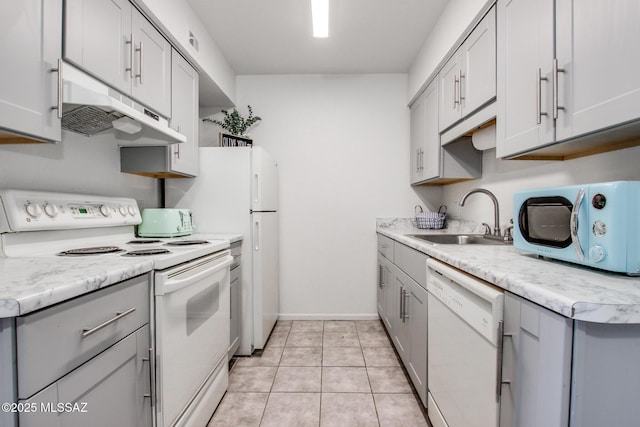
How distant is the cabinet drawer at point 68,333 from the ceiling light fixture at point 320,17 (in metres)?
1.96

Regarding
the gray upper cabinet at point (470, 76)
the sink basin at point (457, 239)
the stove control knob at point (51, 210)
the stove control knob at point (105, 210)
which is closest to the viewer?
the stove control knob at point (51, 210)

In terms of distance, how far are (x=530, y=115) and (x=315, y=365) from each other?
1966 millimetres

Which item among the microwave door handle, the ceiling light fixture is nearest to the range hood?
the ceiling light fixture

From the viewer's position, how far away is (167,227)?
2.00 m

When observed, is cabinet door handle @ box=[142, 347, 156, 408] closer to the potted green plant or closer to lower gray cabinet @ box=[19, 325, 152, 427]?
lower gray cabinet @ box=[19, 325, 152, 427]

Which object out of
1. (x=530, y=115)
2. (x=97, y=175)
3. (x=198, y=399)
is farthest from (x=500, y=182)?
(x=97, y=175)

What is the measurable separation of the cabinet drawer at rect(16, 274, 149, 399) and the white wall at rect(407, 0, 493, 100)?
2.12 m

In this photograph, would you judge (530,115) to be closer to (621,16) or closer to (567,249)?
(621,16)

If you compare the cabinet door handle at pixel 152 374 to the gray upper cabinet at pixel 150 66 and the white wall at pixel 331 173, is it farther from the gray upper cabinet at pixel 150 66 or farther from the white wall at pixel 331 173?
the white wall at pixel 331 173

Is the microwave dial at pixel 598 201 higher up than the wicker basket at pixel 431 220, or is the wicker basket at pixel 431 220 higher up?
the microwave dial at pixel 598 201

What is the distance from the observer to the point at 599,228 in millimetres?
816

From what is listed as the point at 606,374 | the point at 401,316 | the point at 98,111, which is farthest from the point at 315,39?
the point at 606,374

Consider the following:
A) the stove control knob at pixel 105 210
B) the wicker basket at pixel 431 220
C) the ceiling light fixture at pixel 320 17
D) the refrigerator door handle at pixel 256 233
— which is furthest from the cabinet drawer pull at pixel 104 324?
the wicker basket at pixel 431 220

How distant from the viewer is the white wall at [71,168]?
4.19ft
